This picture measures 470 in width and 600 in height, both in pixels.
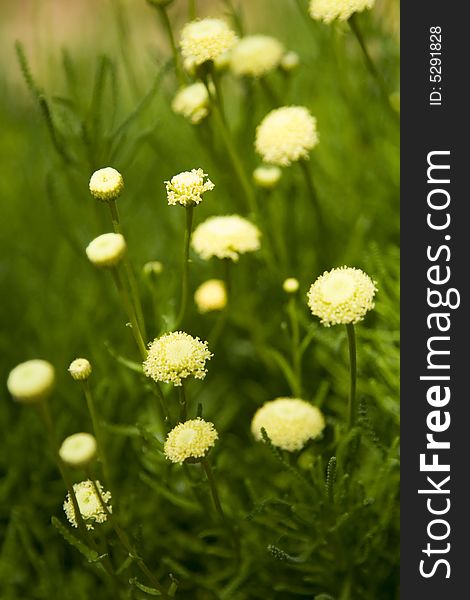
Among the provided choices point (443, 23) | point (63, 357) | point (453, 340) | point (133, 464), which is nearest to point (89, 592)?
point (133, 464)

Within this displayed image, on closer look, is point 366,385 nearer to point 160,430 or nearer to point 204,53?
point 160,430

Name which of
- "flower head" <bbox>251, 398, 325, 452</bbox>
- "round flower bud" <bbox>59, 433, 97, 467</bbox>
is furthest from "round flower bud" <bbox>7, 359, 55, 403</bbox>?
"flower head" <bbox>251, 398, 325, 452</bbox>

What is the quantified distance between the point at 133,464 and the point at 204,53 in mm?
324

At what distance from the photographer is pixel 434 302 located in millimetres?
524

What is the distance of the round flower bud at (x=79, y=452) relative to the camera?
0.40m

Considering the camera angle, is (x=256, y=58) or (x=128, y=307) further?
(x=256, y=58)

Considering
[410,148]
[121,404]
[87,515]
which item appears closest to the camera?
[87,515]

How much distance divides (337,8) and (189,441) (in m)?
0.33

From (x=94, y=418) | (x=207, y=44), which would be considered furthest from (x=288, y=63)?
(x=94, y=418)

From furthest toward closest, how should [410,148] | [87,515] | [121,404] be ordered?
1. [121,404]
2. [410,148]
3. [87,515]

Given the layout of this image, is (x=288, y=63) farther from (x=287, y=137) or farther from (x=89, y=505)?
(x=89, y=505)

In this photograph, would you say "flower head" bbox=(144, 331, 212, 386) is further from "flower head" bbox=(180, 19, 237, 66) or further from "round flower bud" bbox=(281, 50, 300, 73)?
"round flower bud" bbox=(281, 50, 300, 73)

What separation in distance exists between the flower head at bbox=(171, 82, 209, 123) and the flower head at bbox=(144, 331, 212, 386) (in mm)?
249

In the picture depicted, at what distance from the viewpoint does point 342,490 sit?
496mm
